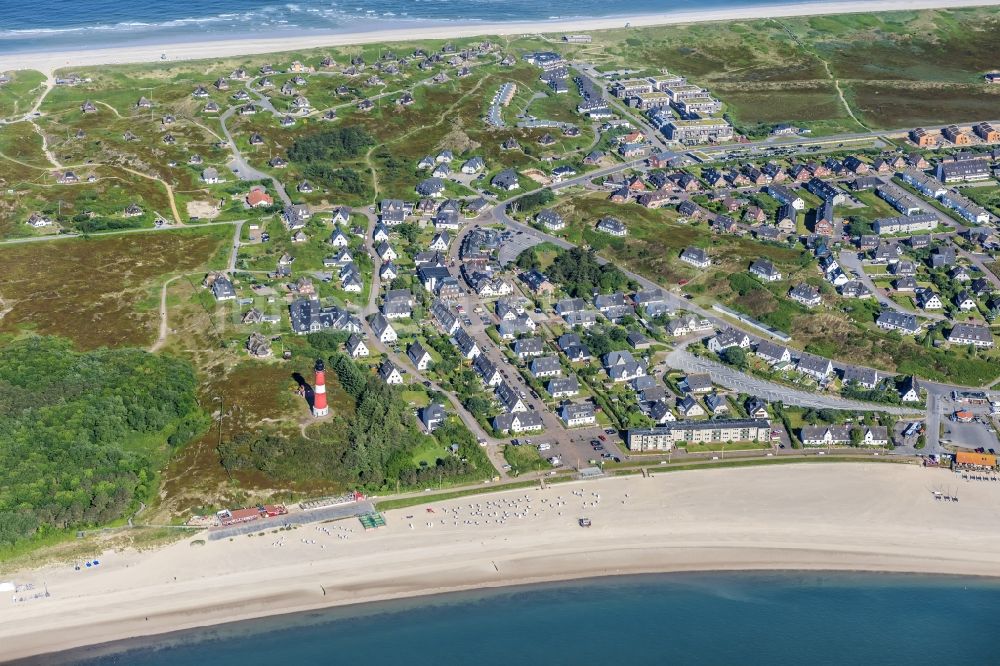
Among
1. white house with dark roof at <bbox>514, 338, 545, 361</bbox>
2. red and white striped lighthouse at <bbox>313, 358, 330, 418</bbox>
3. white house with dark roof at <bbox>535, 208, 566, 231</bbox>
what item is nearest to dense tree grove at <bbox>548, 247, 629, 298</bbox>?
white house with dark roof at <bbox>535, 208, 566, 231</bbox>

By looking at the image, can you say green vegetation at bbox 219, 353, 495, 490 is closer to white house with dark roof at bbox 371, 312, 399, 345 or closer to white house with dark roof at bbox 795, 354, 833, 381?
white house with dark roof at bbox 371, 312, 399, 345

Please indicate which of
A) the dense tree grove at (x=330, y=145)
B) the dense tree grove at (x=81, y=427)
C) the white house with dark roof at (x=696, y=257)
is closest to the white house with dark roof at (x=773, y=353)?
the white house with dark roof at (x=696, y=257)

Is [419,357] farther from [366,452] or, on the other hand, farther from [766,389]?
[766,389]

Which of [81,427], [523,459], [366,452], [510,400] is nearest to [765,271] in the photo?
[510,400]

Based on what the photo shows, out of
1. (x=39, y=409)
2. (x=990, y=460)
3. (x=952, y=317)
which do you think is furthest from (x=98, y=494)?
(x=952, y=317)

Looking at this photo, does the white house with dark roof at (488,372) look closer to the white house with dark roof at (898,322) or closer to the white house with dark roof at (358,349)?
the white house with dark roof at (358,349)
